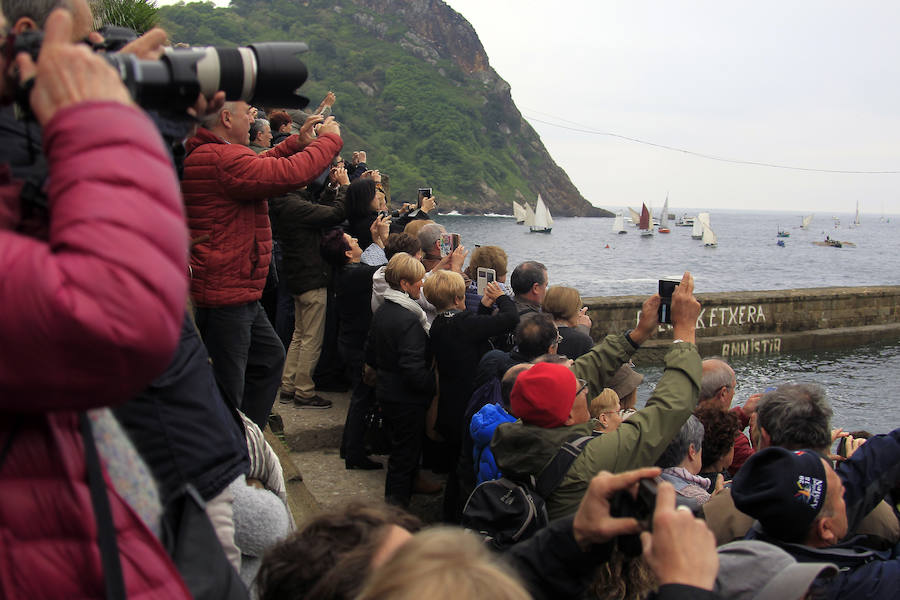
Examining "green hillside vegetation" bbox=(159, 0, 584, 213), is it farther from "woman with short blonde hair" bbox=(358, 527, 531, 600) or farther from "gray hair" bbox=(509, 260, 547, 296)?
"woman with short blonde hair" bbox=(358, 527, 531, 600)

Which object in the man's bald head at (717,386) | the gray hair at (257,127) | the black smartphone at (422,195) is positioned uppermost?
the gray hair at (257,127)

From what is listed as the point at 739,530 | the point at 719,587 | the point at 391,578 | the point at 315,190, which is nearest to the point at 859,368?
the point at 315,190

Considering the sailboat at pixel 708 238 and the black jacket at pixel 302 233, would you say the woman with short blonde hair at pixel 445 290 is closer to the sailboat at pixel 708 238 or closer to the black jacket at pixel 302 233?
the black jacket at pixel 302 233

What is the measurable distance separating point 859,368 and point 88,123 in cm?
1660

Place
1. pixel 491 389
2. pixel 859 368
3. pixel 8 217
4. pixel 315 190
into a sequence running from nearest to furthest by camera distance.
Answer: pixel 8 217 → pixel 491 389 → pixel 315 190 → pixel 859 368

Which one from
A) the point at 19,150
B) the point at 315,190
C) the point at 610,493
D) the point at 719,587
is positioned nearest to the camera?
the point at 19,150

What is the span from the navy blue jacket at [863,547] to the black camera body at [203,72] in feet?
6.59

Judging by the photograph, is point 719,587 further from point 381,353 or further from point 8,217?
point 381,353

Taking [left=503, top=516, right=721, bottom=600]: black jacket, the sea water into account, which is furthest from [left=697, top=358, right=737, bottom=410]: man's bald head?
the sea water

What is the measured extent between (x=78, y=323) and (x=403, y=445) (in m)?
4.13

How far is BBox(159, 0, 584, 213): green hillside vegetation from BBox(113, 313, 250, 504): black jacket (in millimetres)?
98562

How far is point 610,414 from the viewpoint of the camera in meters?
3.81

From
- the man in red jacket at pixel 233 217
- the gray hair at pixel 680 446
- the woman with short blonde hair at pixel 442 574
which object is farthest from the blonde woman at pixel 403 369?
the woman with short blonde hair at pixel 442 574

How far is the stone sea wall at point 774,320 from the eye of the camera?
1361cm
